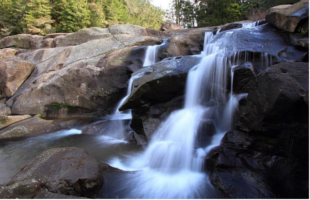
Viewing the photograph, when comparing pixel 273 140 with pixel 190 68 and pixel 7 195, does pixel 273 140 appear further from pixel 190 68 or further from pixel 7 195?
pixel 7 195

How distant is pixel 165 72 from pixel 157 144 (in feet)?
6.90

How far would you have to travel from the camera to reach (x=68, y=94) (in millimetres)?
8680

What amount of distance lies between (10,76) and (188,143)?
31.8 ft

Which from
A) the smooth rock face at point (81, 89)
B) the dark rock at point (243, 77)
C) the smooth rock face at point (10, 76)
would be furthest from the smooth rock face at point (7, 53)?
the dark rock at point (243, 77)

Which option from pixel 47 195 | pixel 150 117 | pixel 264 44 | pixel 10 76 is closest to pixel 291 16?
pixel 264 44

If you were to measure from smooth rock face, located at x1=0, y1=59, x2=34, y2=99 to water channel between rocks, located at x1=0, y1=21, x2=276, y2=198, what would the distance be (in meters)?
4.26

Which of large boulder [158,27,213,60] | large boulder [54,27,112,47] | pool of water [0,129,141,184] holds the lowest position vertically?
pool of water [0,129,141,184]

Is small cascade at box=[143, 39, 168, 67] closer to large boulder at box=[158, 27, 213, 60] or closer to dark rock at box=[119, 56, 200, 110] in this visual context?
large boulder at box=[158, 27, 213, 60]

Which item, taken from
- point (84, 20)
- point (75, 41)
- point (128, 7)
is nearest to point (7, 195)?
point (75, 41)

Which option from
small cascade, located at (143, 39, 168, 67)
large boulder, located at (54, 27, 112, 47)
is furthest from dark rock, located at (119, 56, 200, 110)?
large boulder, located at (54, 27, 112, 47)

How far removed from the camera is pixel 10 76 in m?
9.49

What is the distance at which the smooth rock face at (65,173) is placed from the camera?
329cm

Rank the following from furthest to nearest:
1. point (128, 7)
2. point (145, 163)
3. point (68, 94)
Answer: point (128, 7) → point (68, 94) → point (145, 163)

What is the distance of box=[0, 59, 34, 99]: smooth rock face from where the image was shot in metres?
9.40
